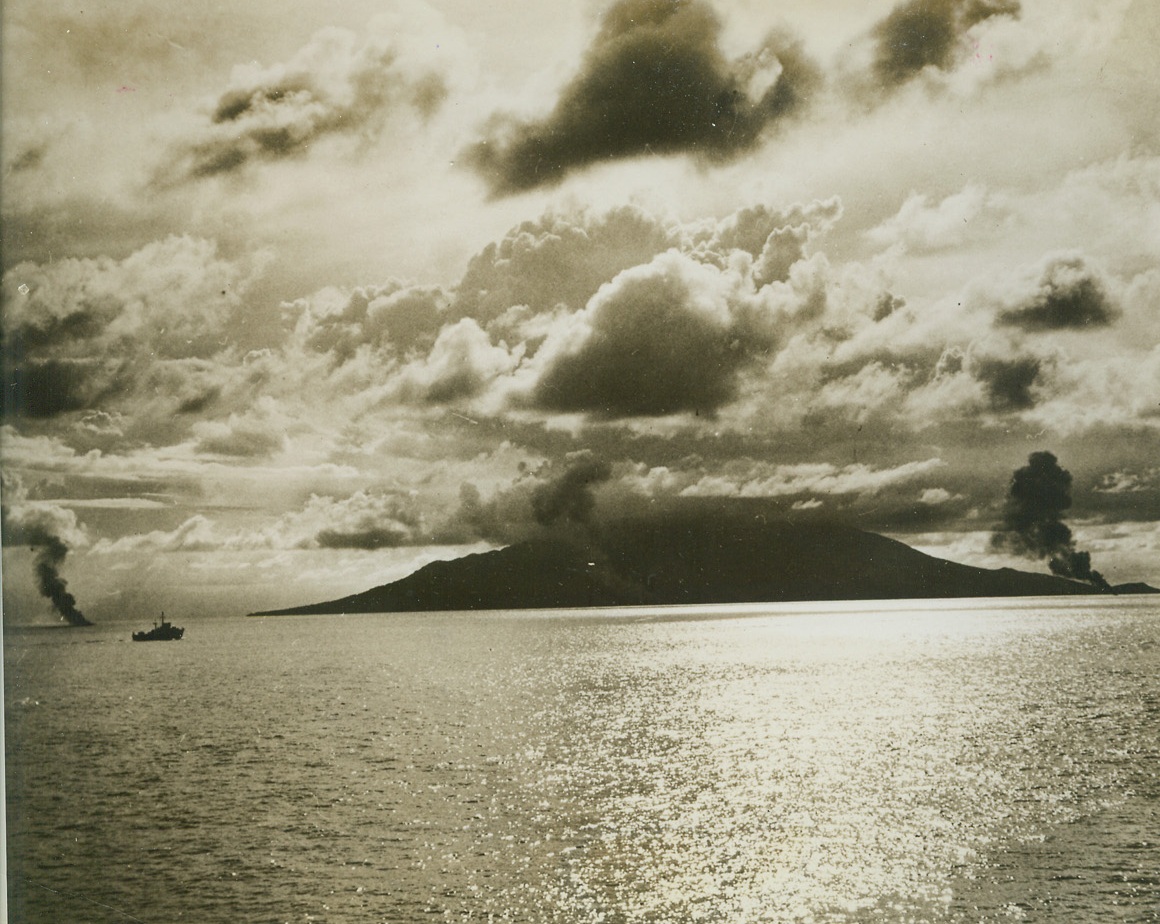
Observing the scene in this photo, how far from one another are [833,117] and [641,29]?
9.88ft

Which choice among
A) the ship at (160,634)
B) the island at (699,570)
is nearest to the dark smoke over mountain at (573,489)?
the island at (699,570)

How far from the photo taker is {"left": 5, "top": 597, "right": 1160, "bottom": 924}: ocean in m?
10.3

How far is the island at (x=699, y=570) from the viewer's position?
17891 mm

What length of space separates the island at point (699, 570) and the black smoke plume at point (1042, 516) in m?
1.69

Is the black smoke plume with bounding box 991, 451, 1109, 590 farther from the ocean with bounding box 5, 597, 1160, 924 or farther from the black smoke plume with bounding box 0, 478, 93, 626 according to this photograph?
the black smoke plume with bounding box 0, 478, 93, 626

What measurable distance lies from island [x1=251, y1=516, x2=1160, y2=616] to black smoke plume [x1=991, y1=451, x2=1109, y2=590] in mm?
1690

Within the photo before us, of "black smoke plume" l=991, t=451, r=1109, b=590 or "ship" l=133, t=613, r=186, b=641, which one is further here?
"ship" l=133, t=613, r=186, b=641

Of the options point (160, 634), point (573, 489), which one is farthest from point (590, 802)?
point (160, 634)

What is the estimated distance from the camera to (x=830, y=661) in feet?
110

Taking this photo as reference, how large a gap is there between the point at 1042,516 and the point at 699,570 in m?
8.13

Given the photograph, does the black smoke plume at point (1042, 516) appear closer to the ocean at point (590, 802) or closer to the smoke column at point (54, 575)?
the ocean at point (590, 802)

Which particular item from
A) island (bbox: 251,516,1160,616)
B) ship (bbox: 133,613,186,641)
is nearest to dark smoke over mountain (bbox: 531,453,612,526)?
island (bbox: 251,516,1160,616)

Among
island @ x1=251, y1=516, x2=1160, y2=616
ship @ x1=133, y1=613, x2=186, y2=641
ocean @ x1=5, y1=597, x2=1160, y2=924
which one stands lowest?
ocean @ x1=5, y1=597, x2=1160, y2=924

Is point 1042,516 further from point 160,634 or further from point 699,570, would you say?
point 160,634
